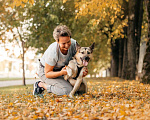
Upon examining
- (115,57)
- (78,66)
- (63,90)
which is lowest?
(63,90)

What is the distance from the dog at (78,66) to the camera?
205 inches

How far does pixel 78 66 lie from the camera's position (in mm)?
5484

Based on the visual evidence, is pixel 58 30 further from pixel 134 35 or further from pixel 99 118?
pixel 134 35

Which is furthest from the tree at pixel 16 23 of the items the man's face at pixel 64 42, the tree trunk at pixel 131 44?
the man's face at pixel 64 42

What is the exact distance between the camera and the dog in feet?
17.1

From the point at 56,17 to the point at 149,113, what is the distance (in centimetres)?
1332

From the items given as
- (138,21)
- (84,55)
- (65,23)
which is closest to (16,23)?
(65,23)

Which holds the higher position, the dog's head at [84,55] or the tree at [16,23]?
the tree at [16,23]

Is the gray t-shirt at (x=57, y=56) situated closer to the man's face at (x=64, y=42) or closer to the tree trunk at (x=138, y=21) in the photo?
the man's face at (x=64, y=42)

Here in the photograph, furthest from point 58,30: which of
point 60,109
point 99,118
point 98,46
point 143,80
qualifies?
point 98,46

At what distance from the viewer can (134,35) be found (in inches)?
582

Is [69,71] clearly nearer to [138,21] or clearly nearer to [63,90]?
[63,90]

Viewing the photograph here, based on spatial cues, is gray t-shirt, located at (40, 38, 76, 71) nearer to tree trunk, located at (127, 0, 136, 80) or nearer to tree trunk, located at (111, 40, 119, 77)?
tree trunk, located at (127, 0, 136, 80)

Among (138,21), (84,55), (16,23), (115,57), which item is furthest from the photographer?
(115,57)
